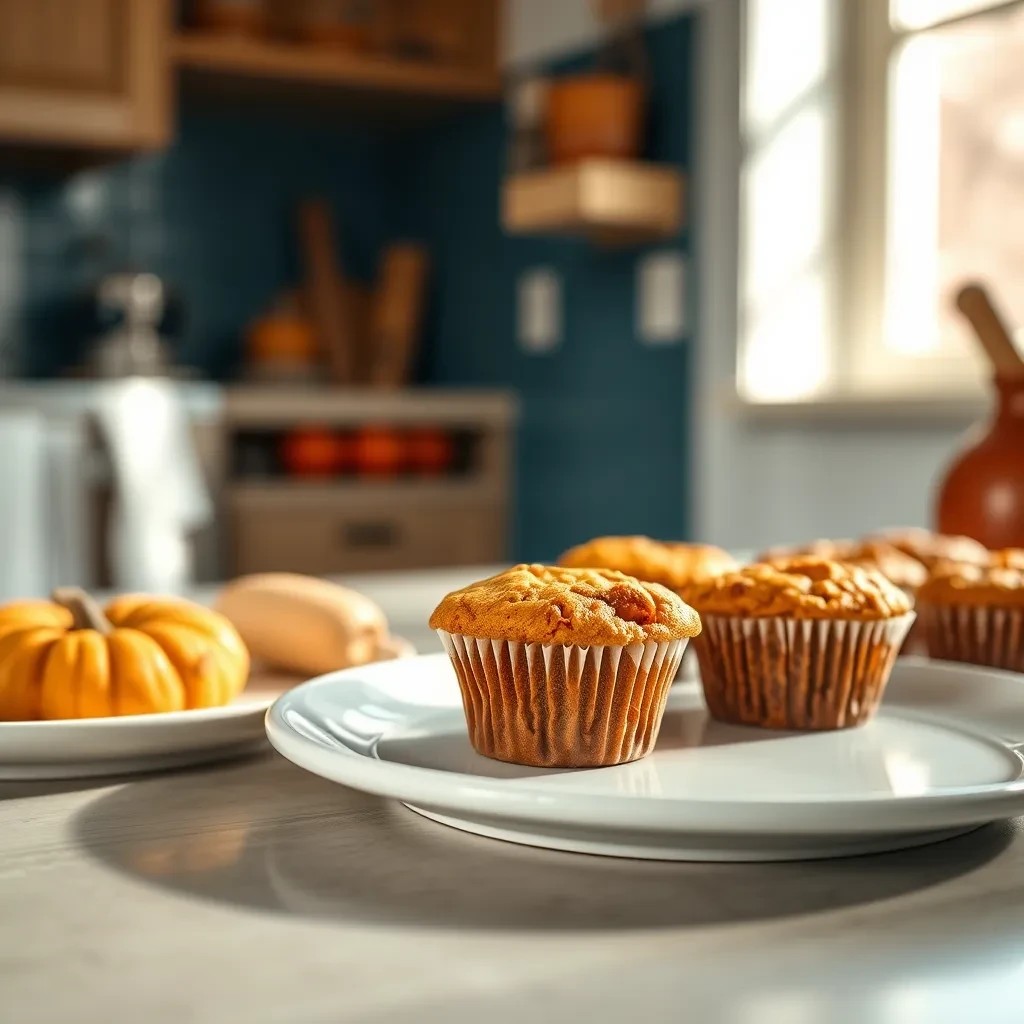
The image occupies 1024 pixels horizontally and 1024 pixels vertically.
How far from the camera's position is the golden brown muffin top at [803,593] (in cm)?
75

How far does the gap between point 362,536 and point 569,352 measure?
2.27ft

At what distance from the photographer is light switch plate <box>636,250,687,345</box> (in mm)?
3234

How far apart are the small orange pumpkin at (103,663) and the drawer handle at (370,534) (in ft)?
9.60

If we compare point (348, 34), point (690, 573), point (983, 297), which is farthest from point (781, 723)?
point (348, 34)

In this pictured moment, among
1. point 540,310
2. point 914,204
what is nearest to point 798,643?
point 914,204

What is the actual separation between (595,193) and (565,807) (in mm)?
2655

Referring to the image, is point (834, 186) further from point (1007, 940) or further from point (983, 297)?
point (1007, 940)

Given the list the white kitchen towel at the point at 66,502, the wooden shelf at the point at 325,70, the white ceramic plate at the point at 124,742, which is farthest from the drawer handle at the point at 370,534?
the white ceramic plate at the point at 124,742

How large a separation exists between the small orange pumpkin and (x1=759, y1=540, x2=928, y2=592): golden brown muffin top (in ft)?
1.15

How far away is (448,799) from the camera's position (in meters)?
0.54

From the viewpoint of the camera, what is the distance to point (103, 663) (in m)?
0.74

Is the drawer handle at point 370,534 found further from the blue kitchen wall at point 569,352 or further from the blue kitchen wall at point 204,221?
the blue kitchen wall at point 204,221

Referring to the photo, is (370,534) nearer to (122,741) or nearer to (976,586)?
(976,586)

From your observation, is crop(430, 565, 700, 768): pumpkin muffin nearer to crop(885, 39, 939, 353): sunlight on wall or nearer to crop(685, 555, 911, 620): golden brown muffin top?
crop(685, 555, 911, 620): golden brown muffin top
